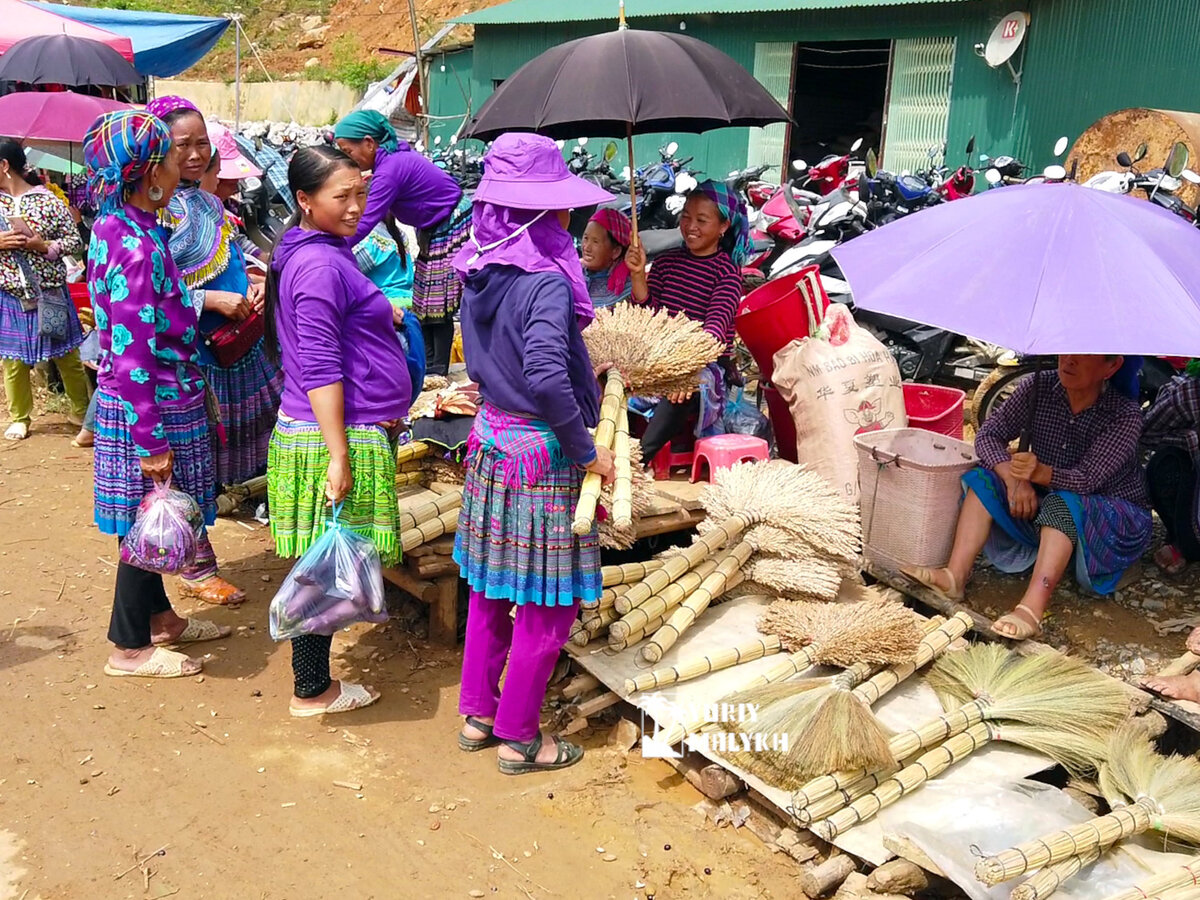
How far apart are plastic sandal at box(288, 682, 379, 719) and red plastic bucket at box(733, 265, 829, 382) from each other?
240cm

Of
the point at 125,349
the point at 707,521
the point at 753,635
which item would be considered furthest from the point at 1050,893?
the point at 125,349

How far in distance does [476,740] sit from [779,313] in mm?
2437

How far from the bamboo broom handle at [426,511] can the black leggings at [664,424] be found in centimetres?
102

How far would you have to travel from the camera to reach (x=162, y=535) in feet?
11.5

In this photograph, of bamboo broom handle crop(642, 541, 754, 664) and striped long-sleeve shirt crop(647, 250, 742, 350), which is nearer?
bamboo broom handle crop(642, 541, 754, 664)

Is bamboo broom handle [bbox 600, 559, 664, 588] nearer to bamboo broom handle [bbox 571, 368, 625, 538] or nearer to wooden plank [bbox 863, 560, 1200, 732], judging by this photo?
bamboo broom handle [bbox 571, 368, 625, 538]

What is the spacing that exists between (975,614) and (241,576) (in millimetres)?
3185

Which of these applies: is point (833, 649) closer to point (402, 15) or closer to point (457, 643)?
point (457, 643)

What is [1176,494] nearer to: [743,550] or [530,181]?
[743,550]

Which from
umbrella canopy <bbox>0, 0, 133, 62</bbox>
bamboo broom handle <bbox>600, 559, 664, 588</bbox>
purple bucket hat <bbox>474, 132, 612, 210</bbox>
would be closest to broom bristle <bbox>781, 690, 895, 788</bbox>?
bamboo broom handle <bbox>600, 559, 664, 588</bbox>

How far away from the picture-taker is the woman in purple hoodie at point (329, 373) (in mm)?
3113

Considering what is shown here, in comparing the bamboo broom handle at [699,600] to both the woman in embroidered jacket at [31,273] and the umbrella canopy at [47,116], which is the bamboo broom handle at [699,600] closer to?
the woman in embroidered jacket at [31,273]

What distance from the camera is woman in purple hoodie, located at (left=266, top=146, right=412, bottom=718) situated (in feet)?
10.2

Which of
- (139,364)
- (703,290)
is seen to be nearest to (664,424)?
(703,290)
